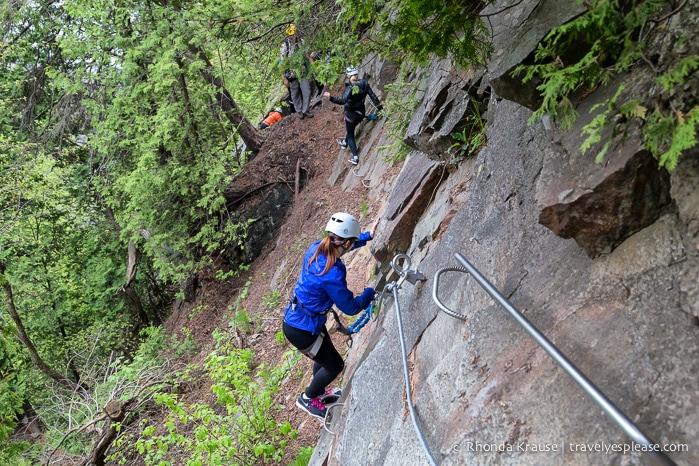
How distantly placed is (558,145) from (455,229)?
1.44 meters

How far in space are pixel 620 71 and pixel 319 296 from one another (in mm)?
3282

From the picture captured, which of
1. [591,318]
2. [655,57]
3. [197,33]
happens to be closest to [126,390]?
[197,33]

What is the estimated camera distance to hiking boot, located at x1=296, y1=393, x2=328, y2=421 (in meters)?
5.45

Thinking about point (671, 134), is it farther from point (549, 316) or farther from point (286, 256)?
point (286, 256)

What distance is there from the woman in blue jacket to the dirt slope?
68.7 inches

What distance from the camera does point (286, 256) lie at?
37.9 ft

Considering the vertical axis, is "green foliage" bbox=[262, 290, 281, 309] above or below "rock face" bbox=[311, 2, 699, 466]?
below

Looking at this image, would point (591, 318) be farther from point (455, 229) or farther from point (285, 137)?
point (285, 137)

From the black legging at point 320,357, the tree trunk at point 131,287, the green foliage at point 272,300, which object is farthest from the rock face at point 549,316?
the tree trunk at point 131,287

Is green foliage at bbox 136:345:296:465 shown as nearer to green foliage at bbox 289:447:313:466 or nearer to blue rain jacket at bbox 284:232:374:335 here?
green foliage at bbox 289:447:313:466

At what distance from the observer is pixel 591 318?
91.5 inches

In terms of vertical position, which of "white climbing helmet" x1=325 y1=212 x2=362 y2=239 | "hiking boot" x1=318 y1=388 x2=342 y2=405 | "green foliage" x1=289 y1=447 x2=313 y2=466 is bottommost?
"green foliage" x1=289 y1=447 x2=313 y2=466

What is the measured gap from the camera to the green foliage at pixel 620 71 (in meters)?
1.84

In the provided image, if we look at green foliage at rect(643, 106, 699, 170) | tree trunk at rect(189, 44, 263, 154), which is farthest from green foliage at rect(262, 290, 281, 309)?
green foliage at rect(643, 106, 699, 170)
